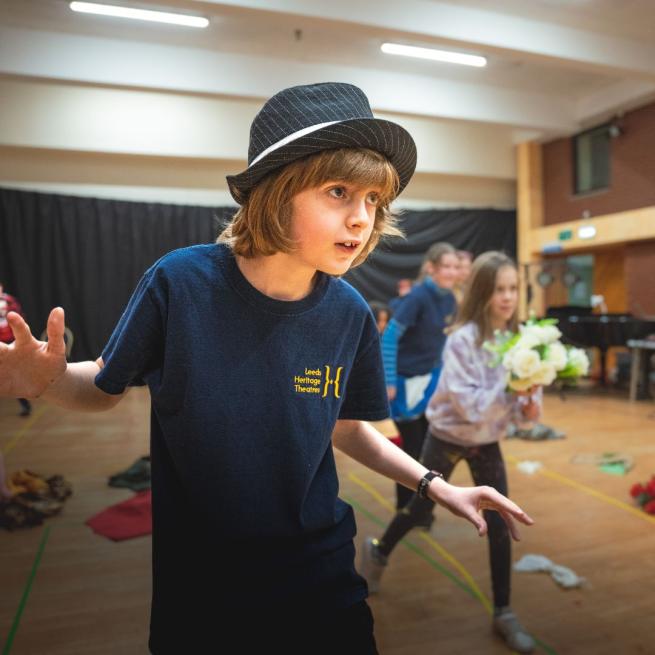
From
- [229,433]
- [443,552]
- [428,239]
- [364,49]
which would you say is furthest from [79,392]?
[428,239]

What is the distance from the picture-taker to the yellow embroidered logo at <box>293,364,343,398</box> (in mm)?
1178

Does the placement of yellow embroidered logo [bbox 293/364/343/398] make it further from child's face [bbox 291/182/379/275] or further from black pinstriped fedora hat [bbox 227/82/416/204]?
black pinstriped fedora hat [bbox 227/82/416/204]

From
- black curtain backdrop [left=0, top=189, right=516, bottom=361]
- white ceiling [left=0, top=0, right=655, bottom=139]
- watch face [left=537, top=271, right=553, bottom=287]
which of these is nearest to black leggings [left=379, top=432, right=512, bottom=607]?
white ceiling [left=0, top=0, right=655, bottom=139]

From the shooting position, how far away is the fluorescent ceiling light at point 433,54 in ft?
23.9

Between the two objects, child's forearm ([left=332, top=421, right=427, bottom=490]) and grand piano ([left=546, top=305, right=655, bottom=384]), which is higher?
child's forearm ([left=332, top=421, right=427, bottom=490])

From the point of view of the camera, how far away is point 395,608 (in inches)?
105

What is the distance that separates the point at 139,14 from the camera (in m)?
6.30

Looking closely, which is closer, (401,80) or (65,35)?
(65,35)

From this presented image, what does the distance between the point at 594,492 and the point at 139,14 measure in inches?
256

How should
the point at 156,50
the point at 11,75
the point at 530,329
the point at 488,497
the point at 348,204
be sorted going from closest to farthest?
the point at 348,204, the point at 488,497, the point at 530,329, the point at 11,75, the point at 156,50

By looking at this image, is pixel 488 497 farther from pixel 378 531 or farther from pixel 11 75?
pixel 11 75

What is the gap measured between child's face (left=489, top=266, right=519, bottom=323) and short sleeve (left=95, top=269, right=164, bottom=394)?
6.08ft

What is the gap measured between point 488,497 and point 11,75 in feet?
23.4

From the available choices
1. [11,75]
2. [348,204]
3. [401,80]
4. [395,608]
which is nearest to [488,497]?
[348,204]
